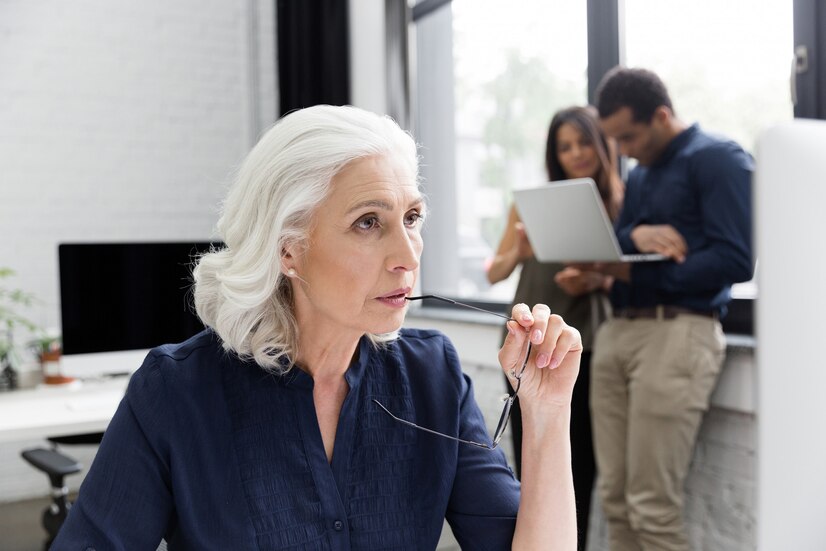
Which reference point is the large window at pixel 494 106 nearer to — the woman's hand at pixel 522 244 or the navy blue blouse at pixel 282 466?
the woman's hand at pixel 522 244

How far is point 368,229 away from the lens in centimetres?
112

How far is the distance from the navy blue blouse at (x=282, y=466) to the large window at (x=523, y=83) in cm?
126

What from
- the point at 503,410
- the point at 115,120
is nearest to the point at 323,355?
the point at 503,410

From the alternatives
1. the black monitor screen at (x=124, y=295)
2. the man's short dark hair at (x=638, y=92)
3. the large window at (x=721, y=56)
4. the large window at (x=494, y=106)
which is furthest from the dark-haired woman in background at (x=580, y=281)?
the black monitor screen at (x=124, y=295)

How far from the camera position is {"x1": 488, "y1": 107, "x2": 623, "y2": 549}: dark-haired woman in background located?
241 centimetres

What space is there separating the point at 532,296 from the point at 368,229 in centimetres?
147

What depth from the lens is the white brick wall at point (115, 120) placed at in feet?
12.2

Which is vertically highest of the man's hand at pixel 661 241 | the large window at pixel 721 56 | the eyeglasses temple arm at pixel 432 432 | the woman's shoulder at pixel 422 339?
the large window at pixel 721 56

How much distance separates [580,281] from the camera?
2.35m

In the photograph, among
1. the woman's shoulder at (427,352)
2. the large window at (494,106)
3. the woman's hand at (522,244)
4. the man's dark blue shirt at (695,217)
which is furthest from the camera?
the large window at (494,106)

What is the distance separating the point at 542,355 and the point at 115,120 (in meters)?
3.49

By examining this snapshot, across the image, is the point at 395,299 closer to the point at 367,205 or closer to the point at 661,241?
the point at 367,205

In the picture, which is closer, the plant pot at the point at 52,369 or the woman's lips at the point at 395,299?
the woman's lips at the point at 395,299

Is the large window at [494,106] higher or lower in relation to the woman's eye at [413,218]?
higher
